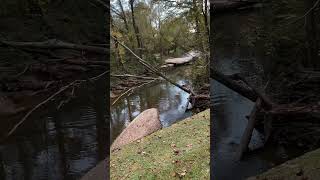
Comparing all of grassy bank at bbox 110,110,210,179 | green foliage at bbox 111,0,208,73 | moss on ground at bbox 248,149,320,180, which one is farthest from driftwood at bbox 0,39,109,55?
grassy bank at bbox 110,110,210,179

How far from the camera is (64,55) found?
2.76 meters

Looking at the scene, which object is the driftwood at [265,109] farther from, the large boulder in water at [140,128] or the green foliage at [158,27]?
the large boulder in water at [140,128]

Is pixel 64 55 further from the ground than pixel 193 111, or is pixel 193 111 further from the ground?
pixel 64 55

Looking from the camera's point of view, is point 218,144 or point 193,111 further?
point 193,111

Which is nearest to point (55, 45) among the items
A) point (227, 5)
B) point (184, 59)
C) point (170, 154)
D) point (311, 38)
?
point (227, 5)

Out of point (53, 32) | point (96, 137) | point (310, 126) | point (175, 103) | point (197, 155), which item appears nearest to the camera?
point (310, 126)

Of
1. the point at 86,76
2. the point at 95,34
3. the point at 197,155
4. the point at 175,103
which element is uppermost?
the point at 95,34

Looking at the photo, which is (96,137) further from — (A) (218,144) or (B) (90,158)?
(A) (218,144)

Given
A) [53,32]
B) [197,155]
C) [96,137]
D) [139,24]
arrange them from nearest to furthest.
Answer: [53,32] < [96,137] < [139,24] < [197,155]

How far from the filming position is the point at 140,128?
469cm

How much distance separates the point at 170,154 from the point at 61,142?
199 centimetres

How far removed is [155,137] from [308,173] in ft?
8.52

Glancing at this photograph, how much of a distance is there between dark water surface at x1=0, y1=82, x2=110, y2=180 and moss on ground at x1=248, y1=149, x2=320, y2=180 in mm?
1190

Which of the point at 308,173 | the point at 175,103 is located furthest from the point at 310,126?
the point at 175,103
